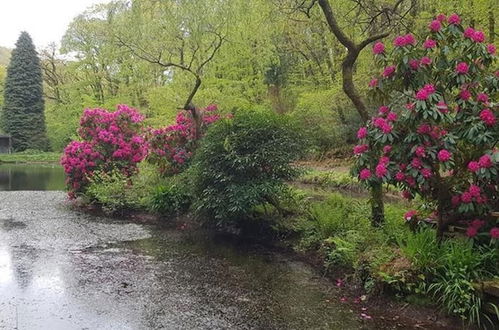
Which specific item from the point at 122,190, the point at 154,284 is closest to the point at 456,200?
the point at 154,284

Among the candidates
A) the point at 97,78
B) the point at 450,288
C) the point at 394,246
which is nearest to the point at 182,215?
the point at 394,246

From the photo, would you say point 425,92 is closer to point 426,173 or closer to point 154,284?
point 426,173

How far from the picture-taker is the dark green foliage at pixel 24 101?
42.1 meters

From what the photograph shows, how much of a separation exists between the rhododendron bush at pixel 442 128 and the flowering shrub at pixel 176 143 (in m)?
7.24

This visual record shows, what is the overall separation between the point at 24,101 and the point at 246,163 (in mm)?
40045

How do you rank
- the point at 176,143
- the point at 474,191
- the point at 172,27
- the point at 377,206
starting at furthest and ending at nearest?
1. the point at 172,27
2. the point at 176,143
3. the point at 377,206
4. the point at 474,191

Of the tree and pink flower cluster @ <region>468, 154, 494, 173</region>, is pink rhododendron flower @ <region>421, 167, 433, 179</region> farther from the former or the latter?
the tree

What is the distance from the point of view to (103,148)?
1423 cm

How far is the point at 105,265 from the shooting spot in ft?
24.1

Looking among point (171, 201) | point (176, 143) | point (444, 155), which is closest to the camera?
point (444, 155)

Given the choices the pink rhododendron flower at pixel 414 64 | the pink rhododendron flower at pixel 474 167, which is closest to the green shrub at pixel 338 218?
the pink rhododendron flower at pixel 474 167

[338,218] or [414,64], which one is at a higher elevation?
[414,64]

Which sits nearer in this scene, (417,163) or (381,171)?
(417,163)

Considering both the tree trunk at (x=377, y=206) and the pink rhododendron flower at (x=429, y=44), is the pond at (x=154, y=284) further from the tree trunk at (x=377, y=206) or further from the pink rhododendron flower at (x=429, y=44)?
the pink rhododendron flower at (x=429, y=44)
